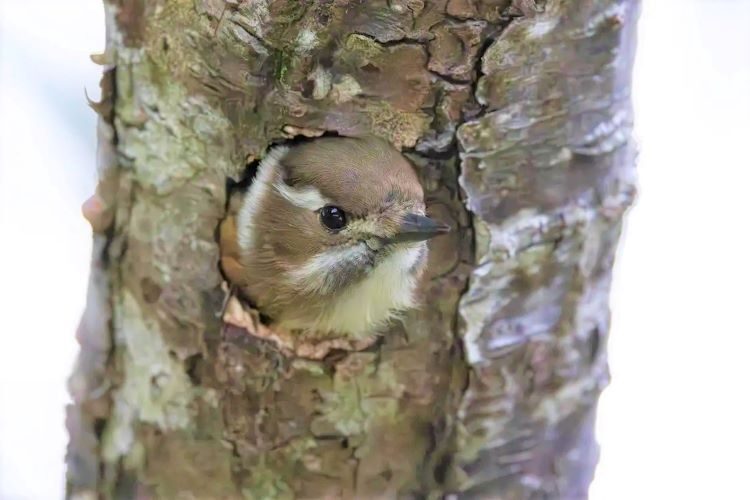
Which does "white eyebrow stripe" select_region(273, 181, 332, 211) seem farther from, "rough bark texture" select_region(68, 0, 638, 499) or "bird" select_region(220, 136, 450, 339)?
"rough bark texture" select_region(68, 0, 638, 499)

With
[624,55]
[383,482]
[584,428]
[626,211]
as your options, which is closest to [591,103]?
[624,55]

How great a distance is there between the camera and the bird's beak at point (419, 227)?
5.32ft

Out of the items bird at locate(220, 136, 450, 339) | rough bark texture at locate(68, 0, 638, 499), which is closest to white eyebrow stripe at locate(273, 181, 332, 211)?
bird at locate(220, 136, 450, 339)

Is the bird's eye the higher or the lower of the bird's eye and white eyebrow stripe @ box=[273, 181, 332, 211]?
the lower

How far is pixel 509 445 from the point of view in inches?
69.9

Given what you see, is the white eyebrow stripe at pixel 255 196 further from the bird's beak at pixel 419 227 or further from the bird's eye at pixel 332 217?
the bird's beak at pixel 419 227

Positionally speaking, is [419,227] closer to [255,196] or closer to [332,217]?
[332,217]

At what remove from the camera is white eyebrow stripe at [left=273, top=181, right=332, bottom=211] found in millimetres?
1789

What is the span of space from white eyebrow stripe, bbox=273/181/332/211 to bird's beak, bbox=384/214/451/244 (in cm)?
19

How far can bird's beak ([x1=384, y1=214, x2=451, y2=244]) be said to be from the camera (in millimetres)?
1622

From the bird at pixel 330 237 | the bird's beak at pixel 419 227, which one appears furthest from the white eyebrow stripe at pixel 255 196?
the bird's beak at pixel 419 227

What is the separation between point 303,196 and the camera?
1819 mm

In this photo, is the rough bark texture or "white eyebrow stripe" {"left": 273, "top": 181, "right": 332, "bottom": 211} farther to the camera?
"white eyebrow stripe" {"left": 273, "top": 181, "right": 332, "bottom": 211}

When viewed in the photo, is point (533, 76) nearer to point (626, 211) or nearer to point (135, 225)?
point (626, 211)
